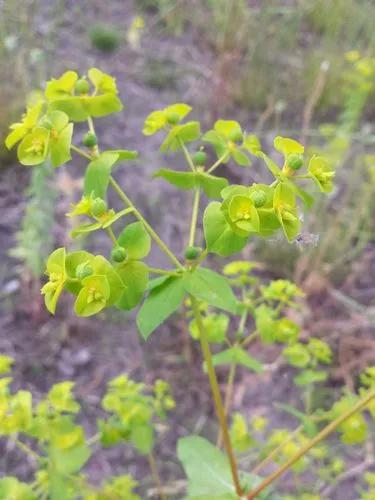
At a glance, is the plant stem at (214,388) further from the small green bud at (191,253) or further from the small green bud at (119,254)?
the small green bud at (119,254)

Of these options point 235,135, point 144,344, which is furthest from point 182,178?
point 144,344

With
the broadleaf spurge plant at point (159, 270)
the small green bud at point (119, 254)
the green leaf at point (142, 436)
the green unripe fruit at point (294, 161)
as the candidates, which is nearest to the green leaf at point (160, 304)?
the broadleaf spurge plant at point (159, 270)

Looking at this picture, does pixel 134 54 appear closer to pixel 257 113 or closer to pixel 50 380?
pixel 257 113

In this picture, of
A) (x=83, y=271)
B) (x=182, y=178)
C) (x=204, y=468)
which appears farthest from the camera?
(x=204, y=468)

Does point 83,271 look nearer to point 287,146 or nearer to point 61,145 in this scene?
point 61,145

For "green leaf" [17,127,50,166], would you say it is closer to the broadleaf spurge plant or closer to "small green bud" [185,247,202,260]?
the broadleaf spurge plant

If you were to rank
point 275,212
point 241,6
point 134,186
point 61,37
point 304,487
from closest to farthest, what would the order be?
point 275,212, point 304,487, point 134,186, point 241,6, point 61,37

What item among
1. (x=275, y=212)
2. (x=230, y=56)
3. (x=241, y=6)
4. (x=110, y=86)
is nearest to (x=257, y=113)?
(x=230, y=56)
